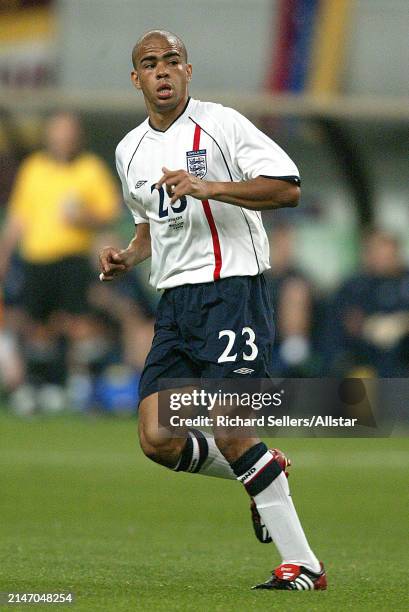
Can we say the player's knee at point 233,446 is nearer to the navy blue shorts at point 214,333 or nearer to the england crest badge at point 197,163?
the navy blue shorts at point 214,333

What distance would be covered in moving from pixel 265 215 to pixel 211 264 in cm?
1092

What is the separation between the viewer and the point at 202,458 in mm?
7250

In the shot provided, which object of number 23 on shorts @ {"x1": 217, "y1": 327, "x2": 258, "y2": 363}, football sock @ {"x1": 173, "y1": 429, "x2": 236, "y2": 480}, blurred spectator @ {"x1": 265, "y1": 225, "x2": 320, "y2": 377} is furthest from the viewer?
blurred spectator @ {"x1": 265, "y1": 225, "x2": 320, "y2": 377}

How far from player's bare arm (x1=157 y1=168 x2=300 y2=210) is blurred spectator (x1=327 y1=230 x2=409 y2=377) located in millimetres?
8498

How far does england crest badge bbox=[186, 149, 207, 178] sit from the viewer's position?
703cm

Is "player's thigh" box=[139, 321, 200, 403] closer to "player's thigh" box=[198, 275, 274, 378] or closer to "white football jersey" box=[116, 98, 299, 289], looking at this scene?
"player's thigh" box=[198, 275, 274, 378]

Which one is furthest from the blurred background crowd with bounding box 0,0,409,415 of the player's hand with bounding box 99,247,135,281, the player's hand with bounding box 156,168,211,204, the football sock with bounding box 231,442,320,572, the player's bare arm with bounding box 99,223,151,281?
the player's hand with bounding box 156,168,211,204

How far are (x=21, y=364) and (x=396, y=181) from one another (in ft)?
16.2

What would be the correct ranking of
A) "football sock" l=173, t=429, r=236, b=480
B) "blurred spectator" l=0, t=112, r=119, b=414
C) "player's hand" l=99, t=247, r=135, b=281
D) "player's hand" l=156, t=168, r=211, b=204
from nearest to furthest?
"player's hand" l=156, t=168, r=211, b=204 → "football sock" l=173, t=429, r=236, b=480 → "player's hand" l=99, t=247, r=135, b=281 → "blurred spectator" l=0, t=112, r=119, b=414

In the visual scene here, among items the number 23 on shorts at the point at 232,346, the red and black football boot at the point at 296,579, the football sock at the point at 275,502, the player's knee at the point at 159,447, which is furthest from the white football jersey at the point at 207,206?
the red and black football boot at the point at 296,579

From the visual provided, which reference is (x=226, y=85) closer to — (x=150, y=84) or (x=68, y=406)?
(x=68, y=406)

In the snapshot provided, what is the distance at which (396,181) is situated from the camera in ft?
59.8

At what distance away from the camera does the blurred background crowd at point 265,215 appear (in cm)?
1560

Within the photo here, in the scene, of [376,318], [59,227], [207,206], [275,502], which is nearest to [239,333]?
[207,206]
